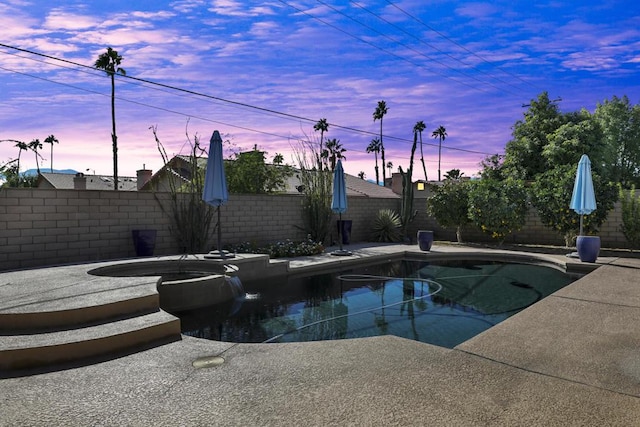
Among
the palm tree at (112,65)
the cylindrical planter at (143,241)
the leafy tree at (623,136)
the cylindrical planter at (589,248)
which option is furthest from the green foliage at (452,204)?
the leafy tree at (623,136)

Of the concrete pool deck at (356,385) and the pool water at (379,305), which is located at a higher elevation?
the concrete pool deck at (356,385)

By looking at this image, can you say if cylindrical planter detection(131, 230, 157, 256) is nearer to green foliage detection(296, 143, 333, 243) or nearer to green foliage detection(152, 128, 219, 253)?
green foliage detection(152, 128, 219, 253)

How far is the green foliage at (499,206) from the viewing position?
475 inches

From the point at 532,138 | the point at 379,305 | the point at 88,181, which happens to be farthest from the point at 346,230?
the point at 88,181

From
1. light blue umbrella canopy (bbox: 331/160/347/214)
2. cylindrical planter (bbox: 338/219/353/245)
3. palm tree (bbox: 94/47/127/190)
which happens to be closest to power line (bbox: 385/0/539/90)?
light blue umbrella canopy (bbox: 331/160/347/214)

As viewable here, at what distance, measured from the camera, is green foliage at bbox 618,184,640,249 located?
10906mm

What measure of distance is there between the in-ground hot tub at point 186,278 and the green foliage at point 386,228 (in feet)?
26.2

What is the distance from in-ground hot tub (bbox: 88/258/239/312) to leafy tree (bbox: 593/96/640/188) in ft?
102

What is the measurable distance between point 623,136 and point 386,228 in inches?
983

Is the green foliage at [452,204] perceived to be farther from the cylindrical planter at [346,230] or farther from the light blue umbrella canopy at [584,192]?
the light blue umbrella canopy at [584,192]

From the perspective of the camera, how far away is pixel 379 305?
6121mm

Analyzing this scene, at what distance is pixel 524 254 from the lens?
10523 mm

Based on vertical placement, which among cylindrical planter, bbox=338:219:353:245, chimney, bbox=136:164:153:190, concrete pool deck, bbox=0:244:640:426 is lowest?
concrete pool deck, bbox=0:244:640:426

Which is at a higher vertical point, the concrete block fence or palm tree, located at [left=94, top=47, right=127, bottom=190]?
palm tree, located at [left=94, top=47, right=127, bottom=190]
